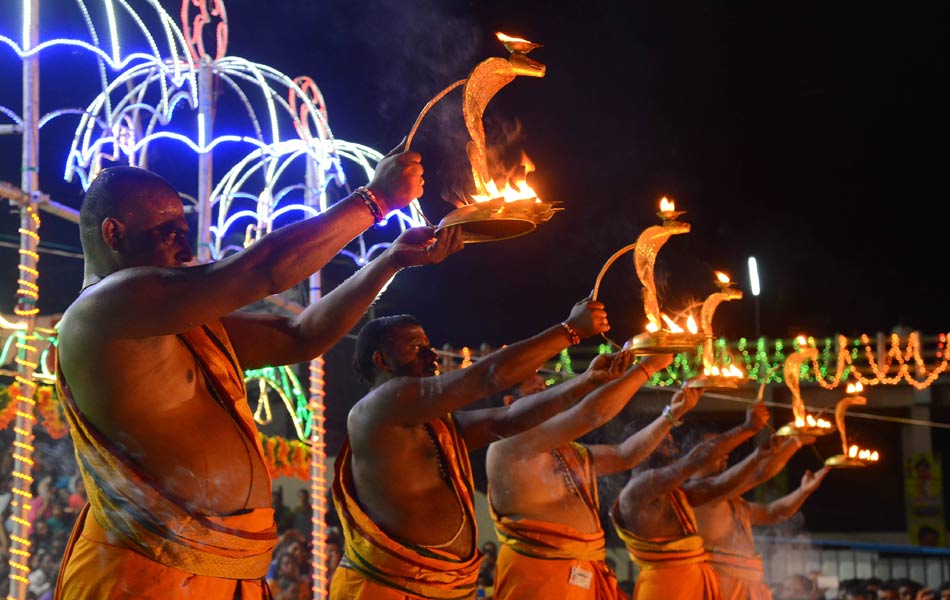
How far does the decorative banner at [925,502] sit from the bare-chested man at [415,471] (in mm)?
16373

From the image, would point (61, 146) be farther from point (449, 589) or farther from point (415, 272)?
point (449, 589)

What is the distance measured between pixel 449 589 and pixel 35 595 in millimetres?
4261

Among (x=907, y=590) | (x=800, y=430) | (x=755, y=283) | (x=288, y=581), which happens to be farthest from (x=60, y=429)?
(x=755, y=283)

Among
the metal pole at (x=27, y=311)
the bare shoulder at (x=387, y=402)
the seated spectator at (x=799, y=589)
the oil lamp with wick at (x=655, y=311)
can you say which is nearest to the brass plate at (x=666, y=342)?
the oil lamp with wick at (x=655, y=311)

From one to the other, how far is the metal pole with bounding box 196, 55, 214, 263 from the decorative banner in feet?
50.7

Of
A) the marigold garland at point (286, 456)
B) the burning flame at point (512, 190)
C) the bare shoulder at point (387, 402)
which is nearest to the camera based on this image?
the burning flame at point (512, 190)

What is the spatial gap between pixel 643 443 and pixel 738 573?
222cm

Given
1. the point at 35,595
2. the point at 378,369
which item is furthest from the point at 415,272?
the point at 378,369

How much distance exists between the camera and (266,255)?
268 centimetres

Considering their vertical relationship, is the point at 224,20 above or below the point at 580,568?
above

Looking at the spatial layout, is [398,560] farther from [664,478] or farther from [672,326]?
[664,478]

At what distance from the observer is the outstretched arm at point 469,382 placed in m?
4.25

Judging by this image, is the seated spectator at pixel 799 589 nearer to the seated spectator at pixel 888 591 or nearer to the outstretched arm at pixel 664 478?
the seated spectator at pixel 888 591

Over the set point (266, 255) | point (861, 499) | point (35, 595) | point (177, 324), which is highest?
point (861, 499)
